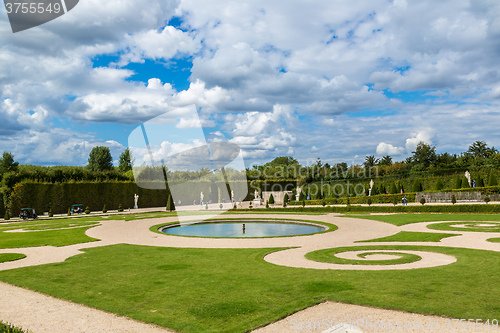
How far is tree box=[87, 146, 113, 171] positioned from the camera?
7869 cm

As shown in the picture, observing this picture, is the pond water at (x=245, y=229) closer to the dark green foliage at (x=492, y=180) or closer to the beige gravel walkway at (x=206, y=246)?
the beige gravel walkway at (x=206, y=246)

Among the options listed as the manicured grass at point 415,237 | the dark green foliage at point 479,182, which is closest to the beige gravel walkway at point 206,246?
the manicured grass at point 415,237

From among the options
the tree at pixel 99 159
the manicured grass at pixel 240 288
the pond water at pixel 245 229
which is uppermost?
the tree at pixel 99 159

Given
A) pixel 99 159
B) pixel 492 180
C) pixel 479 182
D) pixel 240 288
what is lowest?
pixel 240 288

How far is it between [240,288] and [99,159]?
78929mm

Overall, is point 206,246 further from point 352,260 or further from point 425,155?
point 425,155

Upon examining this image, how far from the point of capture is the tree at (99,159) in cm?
7869

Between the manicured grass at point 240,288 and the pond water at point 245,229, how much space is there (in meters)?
9.22

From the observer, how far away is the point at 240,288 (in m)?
8.23

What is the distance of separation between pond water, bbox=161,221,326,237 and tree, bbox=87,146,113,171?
5914 cm

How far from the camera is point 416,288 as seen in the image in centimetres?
779

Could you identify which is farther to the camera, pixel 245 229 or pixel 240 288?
pixel 245 229

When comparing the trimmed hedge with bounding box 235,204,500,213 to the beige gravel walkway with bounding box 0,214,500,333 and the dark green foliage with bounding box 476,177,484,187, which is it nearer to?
the beige gravel walkway with bounding box 0,214,500,333

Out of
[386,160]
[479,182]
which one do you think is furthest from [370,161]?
[479,182]
